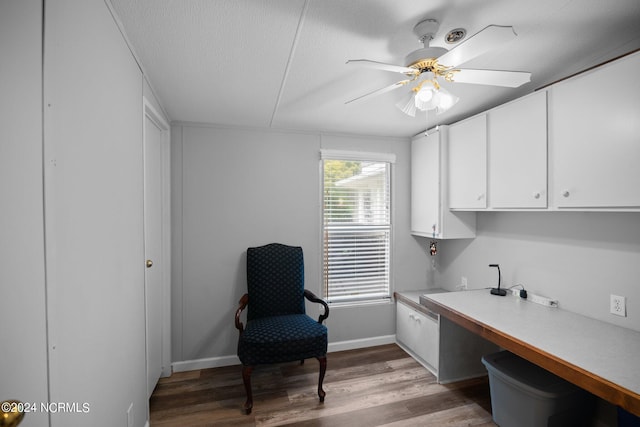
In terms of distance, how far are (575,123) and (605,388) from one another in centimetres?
142

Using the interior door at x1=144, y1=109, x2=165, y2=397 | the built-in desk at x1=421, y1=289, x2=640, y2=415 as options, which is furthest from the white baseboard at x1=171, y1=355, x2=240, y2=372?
the built-in desk at x1=421, y1=289, x2=640, y2=415

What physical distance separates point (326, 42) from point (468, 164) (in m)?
1.72

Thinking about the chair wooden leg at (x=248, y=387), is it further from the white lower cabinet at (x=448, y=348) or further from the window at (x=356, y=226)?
the white lower cabinet at (x=448, y=348)

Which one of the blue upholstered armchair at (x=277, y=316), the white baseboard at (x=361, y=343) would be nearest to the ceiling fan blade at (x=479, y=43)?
the blue upholstered armchair at (x=277, y=316)

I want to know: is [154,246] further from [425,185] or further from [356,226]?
[425,185]

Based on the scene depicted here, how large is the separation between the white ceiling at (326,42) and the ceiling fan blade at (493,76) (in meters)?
0.19

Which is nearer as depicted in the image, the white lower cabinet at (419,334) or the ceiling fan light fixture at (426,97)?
the ceiling fan light fixture at (426,97)

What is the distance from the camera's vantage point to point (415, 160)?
126 inches

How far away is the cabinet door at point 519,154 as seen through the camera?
1.88m

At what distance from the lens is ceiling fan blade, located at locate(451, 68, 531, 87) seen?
140 centimetres

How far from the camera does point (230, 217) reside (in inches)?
111

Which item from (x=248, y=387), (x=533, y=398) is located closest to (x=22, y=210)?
(x=248, y=387)

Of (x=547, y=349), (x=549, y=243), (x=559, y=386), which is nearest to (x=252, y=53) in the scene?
(x=547, y=349)

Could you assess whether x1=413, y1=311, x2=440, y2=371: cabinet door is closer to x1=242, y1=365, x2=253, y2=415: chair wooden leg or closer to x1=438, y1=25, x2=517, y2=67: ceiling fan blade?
x1=242, y1=365, x2=253, y2=415: chair wooden leg
